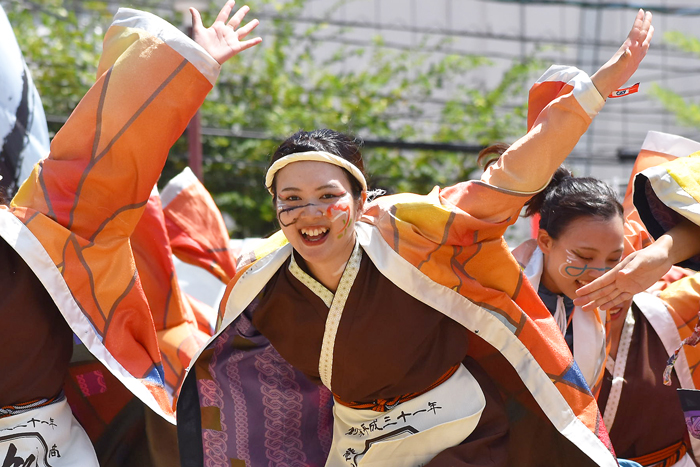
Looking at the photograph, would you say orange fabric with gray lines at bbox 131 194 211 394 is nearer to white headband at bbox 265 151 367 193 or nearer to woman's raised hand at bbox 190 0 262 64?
woman's raised hand at bbox 190 0 262 64

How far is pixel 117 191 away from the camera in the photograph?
2.03 meters

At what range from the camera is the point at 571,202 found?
7.14 ft

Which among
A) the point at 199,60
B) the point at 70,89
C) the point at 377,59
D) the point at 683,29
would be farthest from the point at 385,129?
the point at 199,60

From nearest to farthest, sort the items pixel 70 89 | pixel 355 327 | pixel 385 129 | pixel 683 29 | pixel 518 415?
pixel 355 327, pixel 518 415, pixel 70 89, pixel 385 129, pixel 683 29

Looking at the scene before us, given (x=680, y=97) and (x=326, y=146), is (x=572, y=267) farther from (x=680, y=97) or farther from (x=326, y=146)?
(x=680, y=97)

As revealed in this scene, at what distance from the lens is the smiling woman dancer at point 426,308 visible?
70.2 inches

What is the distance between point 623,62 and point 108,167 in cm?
120

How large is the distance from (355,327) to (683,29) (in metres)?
6.98

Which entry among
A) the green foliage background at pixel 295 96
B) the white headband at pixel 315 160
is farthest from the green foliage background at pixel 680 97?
the white headband at pixel 315 160

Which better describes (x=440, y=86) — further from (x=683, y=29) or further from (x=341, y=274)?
(x=341, y=274)

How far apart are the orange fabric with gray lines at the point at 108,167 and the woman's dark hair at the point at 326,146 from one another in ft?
1.01

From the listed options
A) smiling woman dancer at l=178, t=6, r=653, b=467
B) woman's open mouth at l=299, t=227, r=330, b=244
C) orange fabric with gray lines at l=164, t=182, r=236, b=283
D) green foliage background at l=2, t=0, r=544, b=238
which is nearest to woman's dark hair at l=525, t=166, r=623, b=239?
smiling woman dancer at l=178, t=6, r=653, b=467

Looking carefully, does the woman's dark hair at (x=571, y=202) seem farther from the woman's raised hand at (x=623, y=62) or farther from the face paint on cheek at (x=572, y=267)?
the woman's raised hand at (x=623, y=62)

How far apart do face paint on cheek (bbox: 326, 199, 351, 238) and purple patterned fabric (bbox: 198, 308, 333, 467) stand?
385mm
